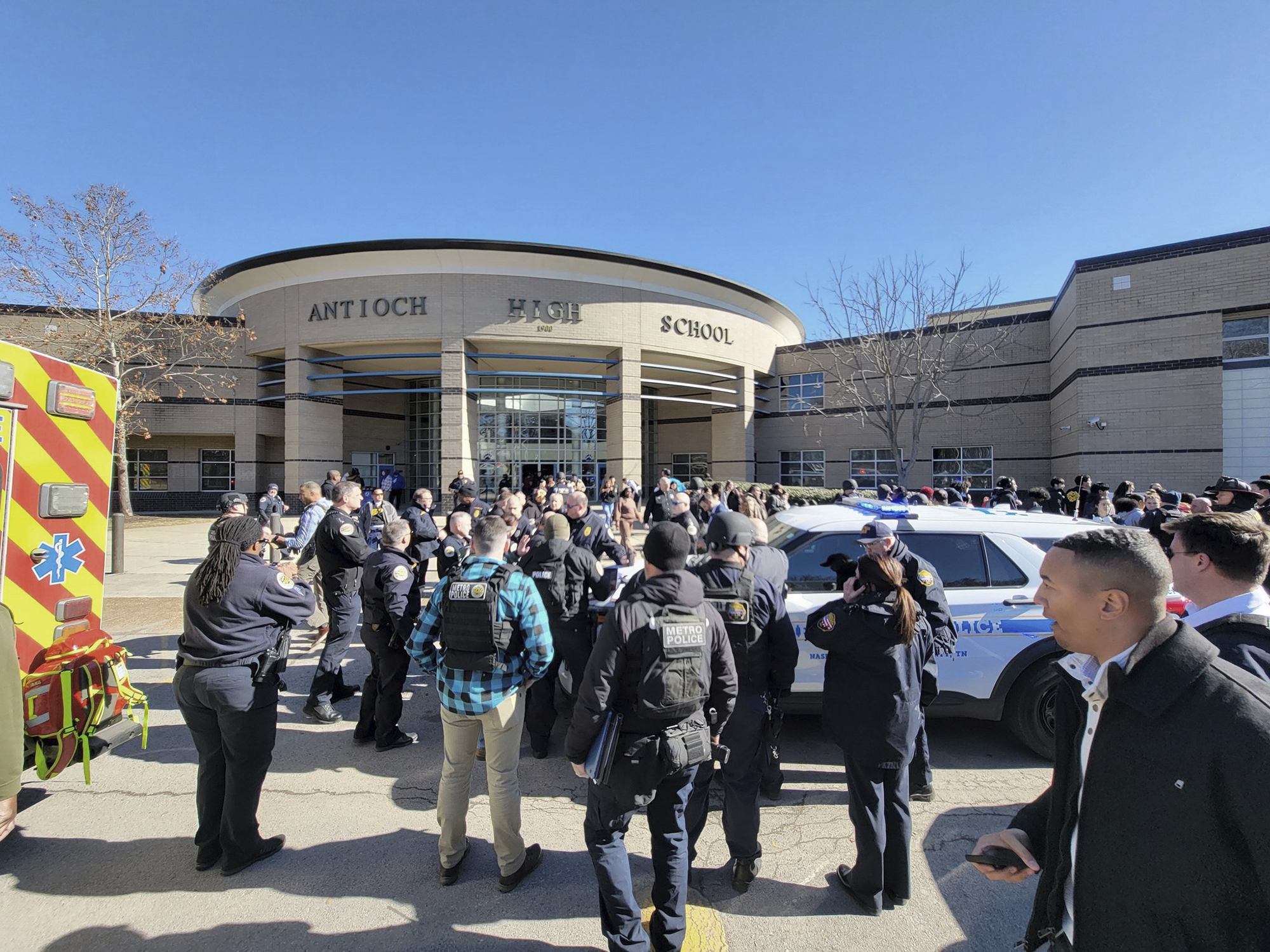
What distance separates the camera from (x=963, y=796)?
148 inches

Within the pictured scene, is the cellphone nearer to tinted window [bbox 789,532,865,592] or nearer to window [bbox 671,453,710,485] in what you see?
tinted window [bbox 789,532,865,592]

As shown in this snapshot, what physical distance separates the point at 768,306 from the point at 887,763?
2861cm

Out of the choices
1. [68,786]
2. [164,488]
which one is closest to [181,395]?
[164,488]

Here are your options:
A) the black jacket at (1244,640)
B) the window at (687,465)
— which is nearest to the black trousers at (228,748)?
the black jacket at (1244,640)

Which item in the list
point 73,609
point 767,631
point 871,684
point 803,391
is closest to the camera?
point 871,684

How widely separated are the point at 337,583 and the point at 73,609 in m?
1.85

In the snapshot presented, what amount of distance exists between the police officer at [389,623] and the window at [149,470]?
28.9 metres

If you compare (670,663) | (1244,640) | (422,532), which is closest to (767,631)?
(670,663)

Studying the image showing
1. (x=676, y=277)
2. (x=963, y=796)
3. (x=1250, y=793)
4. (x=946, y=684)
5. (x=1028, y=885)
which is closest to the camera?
(x=1250, y=793)

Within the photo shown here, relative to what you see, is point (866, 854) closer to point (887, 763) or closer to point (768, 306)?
point (887, 763)

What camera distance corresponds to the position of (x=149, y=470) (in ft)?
85.9

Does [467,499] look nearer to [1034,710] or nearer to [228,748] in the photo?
[228,748]

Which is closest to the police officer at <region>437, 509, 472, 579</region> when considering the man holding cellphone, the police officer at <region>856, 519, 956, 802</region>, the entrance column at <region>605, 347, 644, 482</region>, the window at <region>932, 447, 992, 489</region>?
the police officer at <region>856, 519, 956, 802</region>

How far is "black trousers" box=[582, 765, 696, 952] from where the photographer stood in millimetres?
2391
